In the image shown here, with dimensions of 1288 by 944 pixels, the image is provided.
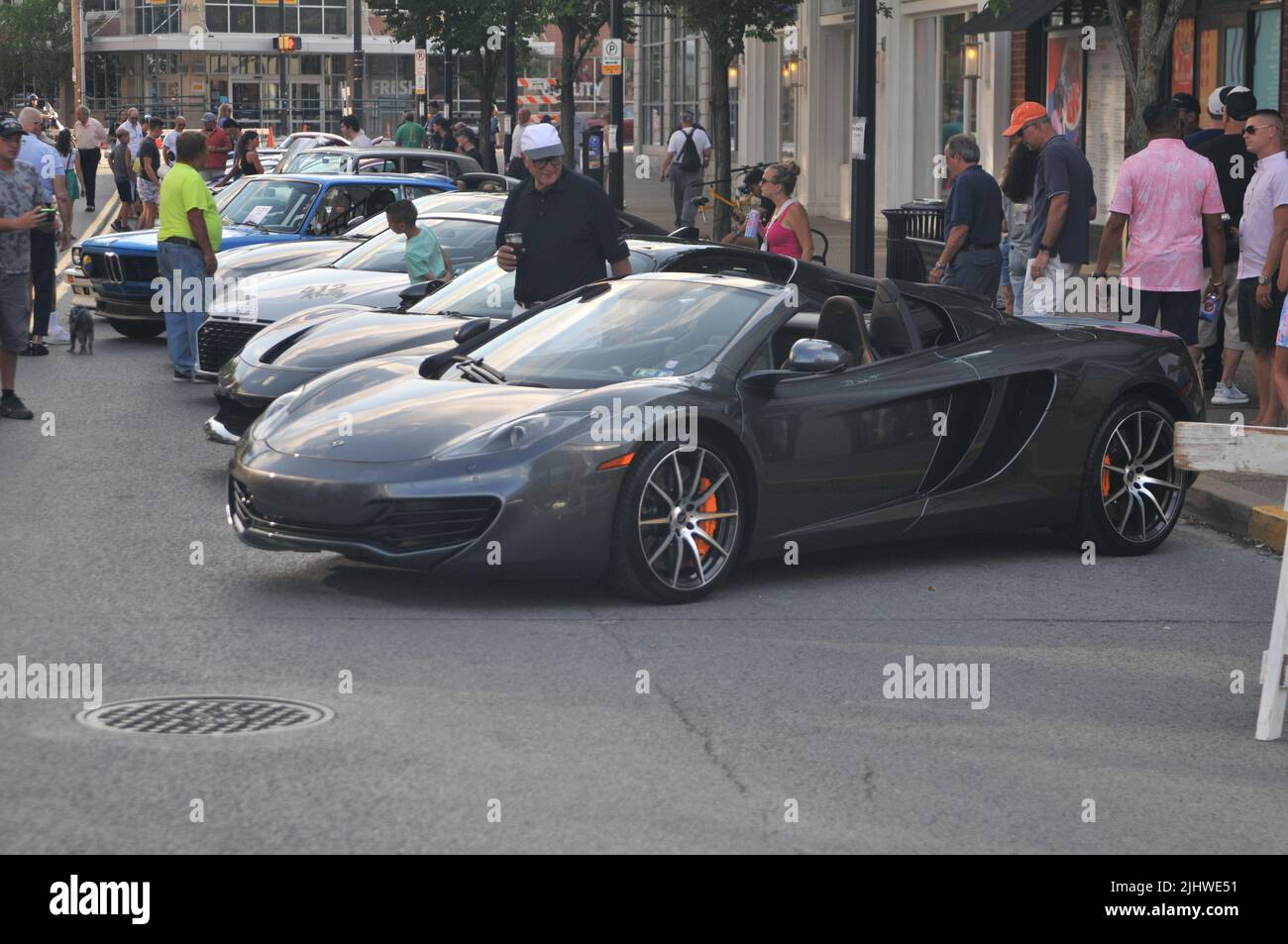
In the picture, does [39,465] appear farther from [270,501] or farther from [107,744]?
[107,744]

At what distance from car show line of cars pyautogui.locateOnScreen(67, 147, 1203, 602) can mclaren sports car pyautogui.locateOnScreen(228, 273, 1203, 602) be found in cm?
1

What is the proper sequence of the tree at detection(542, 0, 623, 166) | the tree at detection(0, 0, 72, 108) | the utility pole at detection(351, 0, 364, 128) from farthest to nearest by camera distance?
1. the tree at detection(0, 0, 72, 108)
2. the utility pole at detection(351, 0, 364, 128)
3. the tree at detection(542, 0, 623, 166)

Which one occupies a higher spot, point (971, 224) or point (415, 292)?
point (971, 224)

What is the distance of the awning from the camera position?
22.6m

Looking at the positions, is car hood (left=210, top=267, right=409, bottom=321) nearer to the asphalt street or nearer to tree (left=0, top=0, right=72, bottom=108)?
the asphalt street

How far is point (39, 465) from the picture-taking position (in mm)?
11000

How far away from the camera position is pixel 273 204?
18.4 meters

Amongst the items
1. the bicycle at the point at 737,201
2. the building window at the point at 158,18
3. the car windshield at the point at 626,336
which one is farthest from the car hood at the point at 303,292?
the building window at the point at 158,18

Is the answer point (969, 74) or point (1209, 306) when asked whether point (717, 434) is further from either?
point (969, 74)

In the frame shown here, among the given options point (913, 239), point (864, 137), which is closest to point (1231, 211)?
point (864, 137)

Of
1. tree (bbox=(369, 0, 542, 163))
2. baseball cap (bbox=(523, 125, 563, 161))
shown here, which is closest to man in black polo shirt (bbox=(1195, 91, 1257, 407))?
baseball cap (bbox=(523, 125, 563, 161))

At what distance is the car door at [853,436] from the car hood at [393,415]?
34.6 inches

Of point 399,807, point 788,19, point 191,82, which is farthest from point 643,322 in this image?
point 191,82

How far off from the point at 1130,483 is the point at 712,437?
2.36 meters
